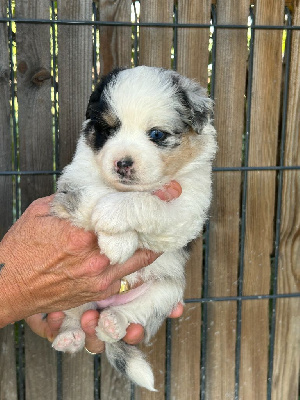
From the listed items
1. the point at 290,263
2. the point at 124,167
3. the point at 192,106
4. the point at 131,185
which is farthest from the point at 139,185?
the point at 290,263

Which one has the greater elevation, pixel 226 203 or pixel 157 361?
pixel 226 203

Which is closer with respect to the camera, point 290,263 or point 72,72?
point 72,72

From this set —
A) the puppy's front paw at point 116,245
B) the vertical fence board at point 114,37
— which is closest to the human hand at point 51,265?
the puppy's front paw at point 116,245

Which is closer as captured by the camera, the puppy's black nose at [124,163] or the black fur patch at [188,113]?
the puppy's black nose at [124,163]

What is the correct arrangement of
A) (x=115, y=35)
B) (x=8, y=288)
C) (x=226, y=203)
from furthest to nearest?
(x=226, y=203) < (x=115, y=35) < (x=8, y=288)

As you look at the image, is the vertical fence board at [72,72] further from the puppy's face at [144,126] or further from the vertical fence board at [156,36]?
the puppy's face at [144,126]

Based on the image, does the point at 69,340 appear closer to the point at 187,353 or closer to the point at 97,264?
the point at 97,264

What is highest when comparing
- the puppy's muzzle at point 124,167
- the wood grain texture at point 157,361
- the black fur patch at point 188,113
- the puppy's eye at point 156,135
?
the black fur patch at point 188,113
